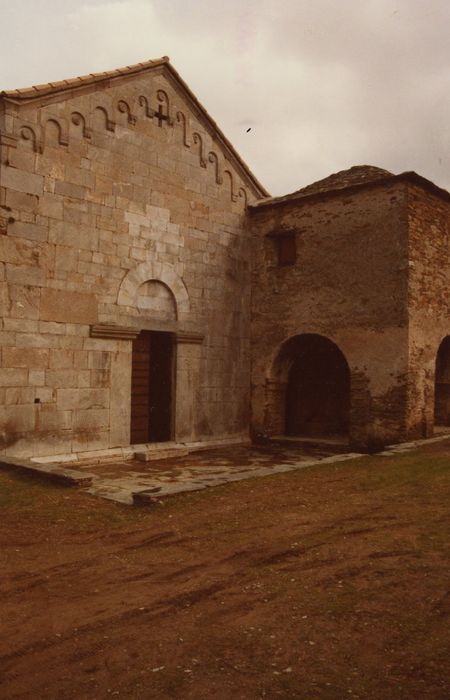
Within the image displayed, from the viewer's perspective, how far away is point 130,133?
37.5 ft

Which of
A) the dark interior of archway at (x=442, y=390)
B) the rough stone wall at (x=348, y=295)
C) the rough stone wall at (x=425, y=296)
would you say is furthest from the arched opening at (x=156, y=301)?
the dark interior of archway at (x=442, y=390)

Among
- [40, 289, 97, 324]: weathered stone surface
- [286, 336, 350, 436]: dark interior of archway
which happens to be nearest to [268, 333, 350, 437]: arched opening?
[286, 336, 350, 436]: dark interior of archway

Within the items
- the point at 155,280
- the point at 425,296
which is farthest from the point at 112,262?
the point at 425,296

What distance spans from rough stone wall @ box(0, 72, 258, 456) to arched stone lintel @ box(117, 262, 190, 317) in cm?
2

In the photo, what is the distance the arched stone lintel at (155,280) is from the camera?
36.6 feet

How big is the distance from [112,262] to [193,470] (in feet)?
13.5

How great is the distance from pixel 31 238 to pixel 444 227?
8.34m

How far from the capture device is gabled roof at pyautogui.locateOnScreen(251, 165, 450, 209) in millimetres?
11672

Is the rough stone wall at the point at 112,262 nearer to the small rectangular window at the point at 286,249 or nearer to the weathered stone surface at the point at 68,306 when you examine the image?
the weathered stone surface at the point at 68,306

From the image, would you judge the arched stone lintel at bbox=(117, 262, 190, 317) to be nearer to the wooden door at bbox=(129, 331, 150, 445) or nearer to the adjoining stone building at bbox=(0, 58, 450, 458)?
the adjoining stone building at bbox=(0, 58, 450, 458)

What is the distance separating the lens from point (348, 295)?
12.2 meters

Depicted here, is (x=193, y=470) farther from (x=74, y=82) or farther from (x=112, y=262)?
(x=74, y=82)

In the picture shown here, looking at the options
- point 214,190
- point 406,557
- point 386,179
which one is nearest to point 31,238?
point 214,190

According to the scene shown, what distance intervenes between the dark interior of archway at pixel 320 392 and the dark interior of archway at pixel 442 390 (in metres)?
2.17
